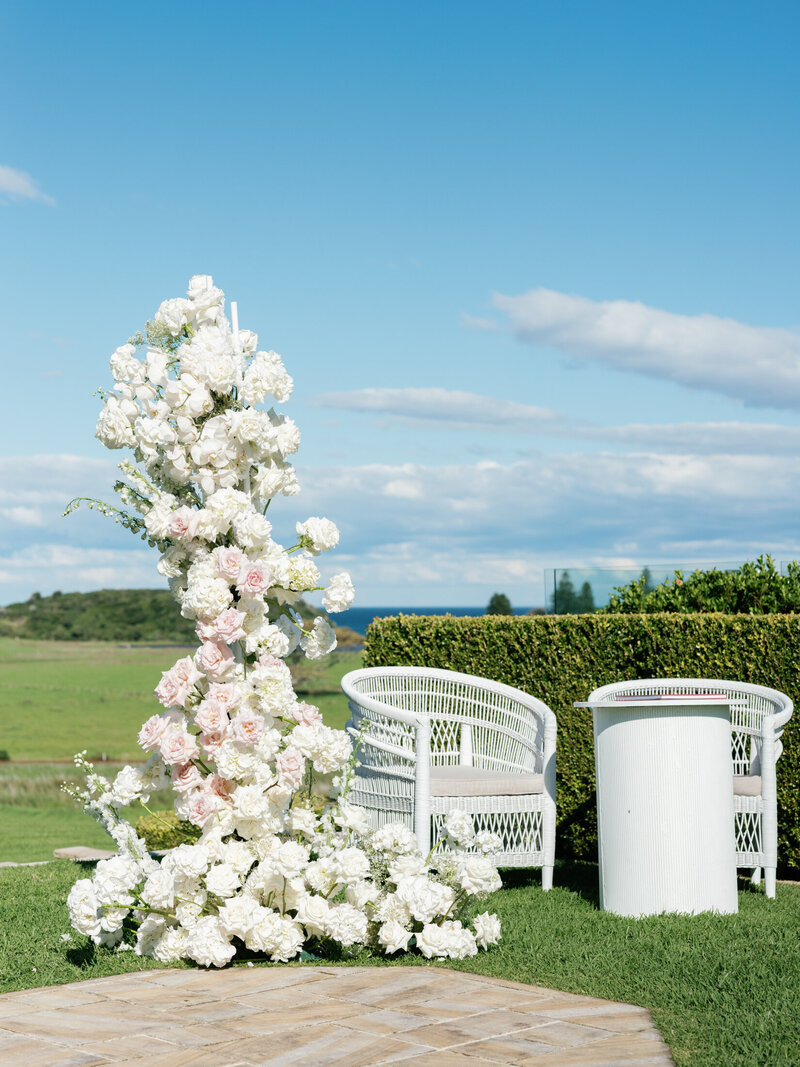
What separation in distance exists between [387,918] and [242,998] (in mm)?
802

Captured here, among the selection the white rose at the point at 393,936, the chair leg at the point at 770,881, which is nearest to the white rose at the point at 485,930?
the white rose at the point at 393,936

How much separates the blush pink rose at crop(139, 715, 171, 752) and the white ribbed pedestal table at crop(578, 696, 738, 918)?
202 centimetres

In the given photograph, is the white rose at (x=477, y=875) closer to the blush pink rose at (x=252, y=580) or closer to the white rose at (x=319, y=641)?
the white rose at (x=319, y=641)

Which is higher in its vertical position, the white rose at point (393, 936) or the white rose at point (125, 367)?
the white rose at point (125, 367)

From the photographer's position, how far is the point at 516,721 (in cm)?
635

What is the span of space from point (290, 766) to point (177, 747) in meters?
0.45

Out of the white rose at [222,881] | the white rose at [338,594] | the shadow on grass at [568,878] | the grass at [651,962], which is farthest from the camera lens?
the shadow on grass at [568,878]

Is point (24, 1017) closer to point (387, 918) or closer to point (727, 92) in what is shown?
point (387, 918)

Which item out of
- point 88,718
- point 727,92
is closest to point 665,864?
point 727,92

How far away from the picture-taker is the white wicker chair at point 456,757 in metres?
5.33

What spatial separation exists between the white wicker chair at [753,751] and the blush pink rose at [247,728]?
6.21ft

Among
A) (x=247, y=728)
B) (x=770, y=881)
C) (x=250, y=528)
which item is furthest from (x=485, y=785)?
(x=250, y=528)

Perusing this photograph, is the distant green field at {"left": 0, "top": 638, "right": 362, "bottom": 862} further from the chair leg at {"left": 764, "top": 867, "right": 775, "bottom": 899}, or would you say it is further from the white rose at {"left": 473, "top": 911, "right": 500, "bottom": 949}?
the chair leg at {"left": 764, "top": 867, "right": 775, "bottom": 899}

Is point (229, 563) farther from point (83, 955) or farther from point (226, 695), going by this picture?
point (83, 955)
